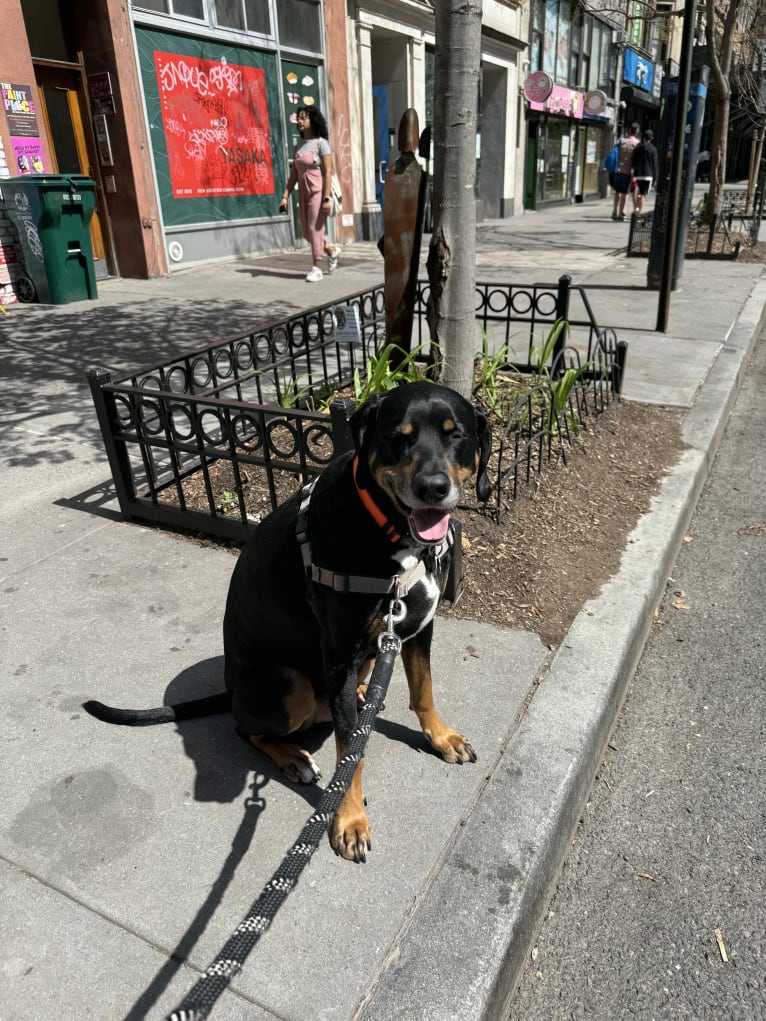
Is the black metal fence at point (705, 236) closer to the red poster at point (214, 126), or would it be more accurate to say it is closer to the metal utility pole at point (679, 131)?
the metal utility pole at point (679, 131)

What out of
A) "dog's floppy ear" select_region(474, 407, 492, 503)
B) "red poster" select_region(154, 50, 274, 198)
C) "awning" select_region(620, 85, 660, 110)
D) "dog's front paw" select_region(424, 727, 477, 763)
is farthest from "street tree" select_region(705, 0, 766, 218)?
"awning" select_region(620, 85, 660, 110)

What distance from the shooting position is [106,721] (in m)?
2.59

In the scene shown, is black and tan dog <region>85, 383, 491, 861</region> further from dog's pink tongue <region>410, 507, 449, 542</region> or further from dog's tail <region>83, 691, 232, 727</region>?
dog's tail <region>83, 691, 232, 727</region>

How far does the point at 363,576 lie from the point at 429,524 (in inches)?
9.7

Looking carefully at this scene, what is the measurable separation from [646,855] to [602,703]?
542 mm

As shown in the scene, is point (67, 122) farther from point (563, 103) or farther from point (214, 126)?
point (563, 103)

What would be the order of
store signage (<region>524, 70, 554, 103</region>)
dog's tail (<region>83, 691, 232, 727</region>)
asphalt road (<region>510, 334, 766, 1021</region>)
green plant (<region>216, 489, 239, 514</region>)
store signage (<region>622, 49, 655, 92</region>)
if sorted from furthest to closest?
store signage (<region>622, 49, 655, 92</region>), store signage (<region>524, 70, 554, 103</region>), green plant (<region>216, 489, 239, 514</region>), dog's tail (<region>83, 691, 232, 727</region>), asphalt road (<region>510, 334, 766, 1021</region>)

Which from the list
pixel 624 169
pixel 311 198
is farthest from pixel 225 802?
pixel 624 169

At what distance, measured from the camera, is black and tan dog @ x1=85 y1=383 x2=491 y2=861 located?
2010 millimetres

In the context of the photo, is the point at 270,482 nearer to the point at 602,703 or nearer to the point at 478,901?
the point at 602,703

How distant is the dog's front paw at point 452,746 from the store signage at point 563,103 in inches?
957

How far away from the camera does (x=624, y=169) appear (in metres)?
19.5

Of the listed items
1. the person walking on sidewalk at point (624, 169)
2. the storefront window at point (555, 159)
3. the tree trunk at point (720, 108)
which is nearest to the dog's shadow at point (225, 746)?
the tree trunk at point (720, 108)

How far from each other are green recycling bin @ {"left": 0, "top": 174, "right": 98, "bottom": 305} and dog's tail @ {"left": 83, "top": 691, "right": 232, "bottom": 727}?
328 inches
